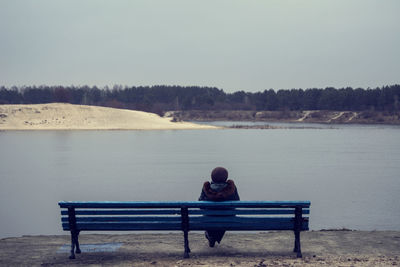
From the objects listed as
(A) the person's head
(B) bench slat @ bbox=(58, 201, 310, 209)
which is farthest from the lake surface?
(A) the person's head

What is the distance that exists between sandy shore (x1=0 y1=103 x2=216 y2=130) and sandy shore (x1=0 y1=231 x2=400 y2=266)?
86.4 metres

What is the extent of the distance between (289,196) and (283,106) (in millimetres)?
157146

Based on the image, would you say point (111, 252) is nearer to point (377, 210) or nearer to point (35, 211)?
point (35, 211)

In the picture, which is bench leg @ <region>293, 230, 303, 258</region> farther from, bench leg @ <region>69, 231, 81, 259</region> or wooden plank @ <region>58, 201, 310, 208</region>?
bench leg @ <region>69, 231, 81, 259</region>

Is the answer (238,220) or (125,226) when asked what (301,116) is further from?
(125,226)

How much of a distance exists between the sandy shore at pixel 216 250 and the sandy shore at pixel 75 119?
3400 inches

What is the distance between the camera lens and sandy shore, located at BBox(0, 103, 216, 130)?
317 feet

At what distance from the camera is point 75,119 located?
345ft

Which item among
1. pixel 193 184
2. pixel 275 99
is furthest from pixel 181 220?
pixel 275 99

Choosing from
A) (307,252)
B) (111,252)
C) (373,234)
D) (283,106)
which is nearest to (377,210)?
(373,234)

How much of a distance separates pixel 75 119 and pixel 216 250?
336ft

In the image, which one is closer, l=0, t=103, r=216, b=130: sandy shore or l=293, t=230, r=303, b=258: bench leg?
l=293, t=230, r=303, b=258: bench leg

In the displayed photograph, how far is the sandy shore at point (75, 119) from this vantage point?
9650 centimetres

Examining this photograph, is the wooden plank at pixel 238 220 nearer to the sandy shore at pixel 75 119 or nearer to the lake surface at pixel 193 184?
the lake surface at pixel 193 184
